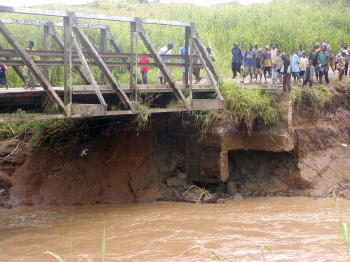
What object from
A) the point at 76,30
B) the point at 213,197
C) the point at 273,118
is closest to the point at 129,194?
the point at 213,197

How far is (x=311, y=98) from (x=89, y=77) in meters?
6.65

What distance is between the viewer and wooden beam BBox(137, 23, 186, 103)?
1048cm

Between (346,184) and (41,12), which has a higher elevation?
(41,12)

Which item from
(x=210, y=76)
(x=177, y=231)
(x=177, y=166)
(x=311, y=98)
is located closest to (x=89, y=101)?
(x=210, y=76)

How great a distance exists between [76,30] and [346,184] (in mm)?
7930

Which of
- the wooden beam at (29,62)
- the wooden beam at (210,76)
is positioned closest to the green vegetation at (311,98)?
the wooden beam at (210,76)

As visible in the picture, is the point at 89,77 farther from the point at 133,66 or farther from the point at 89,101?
the point at 89,101

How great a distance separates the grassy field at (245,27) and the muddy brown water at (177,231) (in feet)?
16.0

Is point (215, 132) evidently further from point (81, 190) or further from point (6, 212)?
point (6, 212)

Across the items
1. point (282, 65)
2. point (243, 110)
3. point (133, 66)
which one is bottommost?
point (243, 110)

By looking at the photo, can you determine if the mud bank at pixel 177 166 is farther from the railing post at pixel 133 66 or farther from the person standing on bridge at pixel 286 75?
the railing post at pixel 133 66

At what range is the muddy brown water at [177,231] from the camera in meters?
9.14

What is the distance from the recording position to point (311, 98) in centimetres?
1420

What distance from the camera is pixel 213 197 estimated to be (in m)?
13.3
